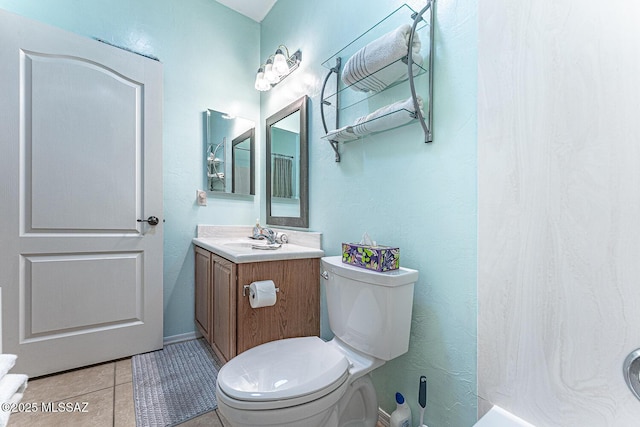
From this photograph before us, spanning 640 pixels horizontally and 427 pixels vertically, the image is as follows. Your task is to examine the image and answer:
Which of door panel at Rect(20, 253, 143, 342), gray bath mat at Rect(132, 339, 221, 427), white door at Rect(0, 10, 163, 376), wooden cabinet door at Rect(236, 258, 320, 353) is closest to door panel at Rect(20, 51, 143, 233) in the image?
white door at Rect(0, 10, 163, 376)

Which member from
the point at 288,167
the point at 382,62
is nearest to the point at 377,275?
the point at 382,62

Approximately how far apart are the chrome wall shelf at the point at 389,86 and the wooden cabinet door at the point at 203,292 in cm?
114

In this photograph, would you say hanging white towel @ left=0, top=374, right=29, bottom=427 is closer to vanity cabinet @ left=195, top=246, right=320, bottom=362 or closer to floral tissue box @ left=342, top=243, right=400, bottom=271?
vanity cabinet @ left=195, top=246, right=320, bottom=362

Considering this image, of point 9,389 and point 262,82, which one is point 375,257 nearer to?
point 9,389

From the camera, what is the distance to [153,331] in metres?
→ 1.85

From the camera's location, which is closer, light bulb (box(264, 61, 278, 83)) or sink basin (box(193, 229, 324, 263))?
sink basin (box(193, 229, 324, 263))

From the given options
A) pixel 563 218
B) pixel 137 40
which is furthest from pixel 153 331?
pixel 563 218

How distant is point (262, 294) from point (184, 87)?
1741mm

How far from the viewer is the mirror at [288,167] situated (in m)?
1.82

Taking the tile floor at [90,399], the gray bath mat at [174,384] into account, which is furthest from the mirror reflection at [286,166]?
the tile floor at [90,399]

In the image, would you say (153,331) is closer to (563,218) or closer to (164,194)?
(164,194)

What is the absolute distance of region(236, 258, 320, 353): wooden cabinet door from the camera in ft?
4.50

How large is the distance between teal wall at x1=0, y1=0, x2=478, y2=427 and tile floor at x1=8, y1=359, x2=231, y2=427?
0.51m

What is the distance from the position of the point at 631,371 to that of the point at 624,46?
656 mm
